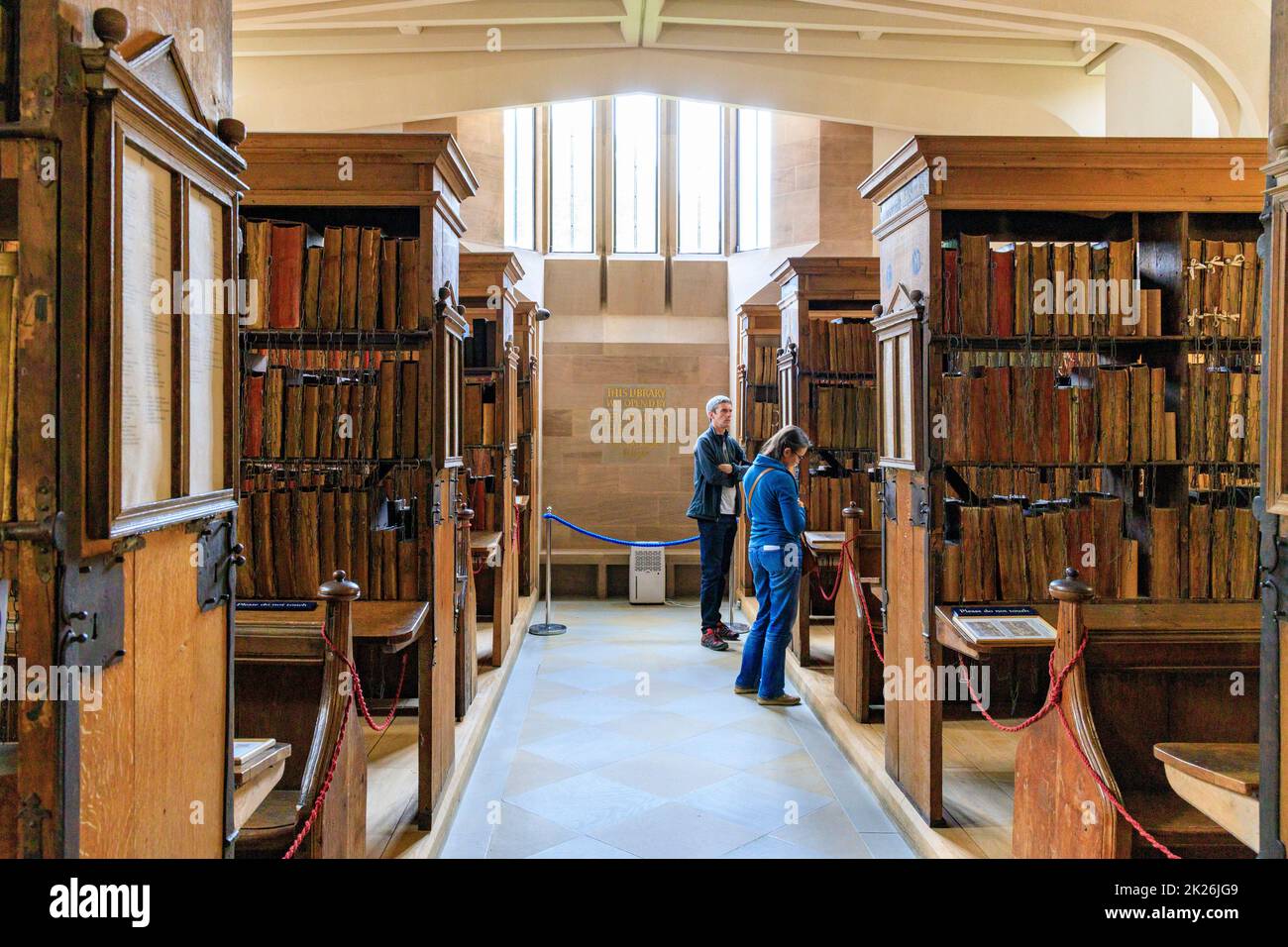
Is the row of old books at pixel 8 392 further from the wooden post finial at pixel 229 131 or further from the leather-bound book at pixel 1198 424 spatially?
the leather-bound book at pixel 1198 424

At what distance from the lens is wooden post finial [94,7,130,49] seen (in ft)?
4.09

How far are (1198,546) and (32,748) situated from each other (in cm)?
389

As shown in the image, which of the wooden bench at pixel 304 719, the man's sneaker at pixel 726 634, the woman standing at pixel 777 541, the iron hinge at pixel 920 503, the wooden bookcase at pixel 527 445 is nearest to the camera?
the wooden bench at pixel 304 719

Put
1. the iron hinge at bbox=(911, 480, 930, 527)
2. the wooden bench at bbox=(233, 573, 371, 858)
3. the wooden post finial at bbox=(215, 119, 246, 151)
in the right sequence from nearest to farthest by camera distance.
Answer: the wooden post finial at bbox=(215, 119, 246, 151)
the wooden bench at bbox=(233, 573, 371, 858)
the iron hinge at bbox=(911, 480, 930, 527)

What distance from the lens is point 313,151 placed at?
11.6 feet

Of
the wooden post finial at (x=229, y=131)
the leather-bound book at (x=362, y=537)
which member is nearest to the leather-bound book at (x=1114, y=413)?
the leather-bound book at (x=362, y=537)

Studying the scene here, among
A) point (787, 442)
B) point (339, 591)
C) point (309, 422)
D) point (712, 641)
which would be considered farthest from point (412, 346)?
point (712, 641)

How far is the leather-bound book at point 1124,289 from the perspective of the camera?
3467 millimetres

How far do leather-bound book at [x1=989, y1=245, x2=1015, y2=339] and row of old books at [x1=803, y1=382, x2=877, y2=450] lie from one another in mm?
2392

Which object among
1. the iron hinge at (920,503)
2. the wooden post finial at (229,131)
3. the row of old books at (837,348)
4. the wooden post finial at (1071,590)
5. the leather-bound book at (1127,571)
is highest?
the row of old books at (837,348)

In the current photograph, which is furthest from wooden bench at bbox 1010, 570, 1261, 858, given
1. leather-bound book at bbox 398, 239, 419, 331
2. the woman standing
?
leather-bound book at bbox 398, 239, 419, 331

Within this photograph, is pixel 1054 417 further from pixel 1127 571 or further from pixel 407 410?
pixel 407 410

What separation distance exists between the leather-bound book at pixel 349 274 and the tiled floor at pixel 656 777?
2132 mm

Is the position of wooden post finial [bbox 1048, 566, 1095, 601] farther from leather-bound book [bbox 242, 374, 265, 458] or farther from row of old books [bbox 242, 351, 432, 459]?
leather-bound book [bbox 242, 374, 265, 458]
